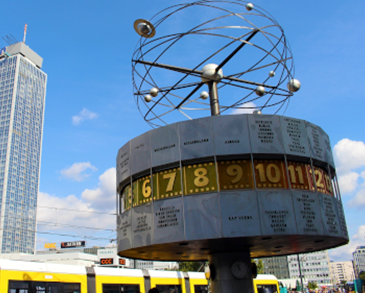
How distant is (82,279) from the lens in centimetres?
2161

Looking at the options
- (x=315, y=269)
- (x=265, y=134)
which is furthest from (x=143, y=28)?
(x=315, y=269)

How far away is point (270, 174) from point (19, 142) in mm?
175776

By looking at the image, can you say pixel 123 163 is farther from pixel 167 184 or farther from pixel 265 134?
pixel 265 134

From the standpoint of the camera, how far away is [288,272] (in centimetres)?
16325

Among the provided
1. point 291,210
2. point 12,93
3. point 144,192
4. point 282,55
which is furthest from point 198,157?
point 12,93

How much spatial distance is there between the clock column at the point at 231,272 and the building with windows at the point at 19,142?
511ft

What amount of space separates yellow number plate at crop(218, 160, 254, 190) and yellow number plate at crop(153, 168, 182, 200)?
5.37 feet

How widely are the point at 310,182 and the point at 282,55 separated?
20.6ft

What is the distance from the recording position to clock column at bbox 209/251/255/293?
14445 mm

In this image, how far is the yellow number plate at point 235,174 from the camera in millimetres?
12711

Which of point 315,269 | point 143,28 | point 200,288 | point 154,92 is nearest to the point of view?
point 143,28

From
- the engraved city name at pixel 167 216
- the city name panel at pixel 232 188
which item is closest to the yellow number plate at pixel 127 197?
the city name panel at pixel 232 188

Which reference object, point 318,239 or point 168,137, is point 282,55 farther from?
point 318,239

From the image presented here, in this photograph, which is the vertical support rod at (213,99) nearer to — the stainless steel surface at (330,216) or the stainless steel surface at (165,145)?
the stainless steel surface at (165,145)
